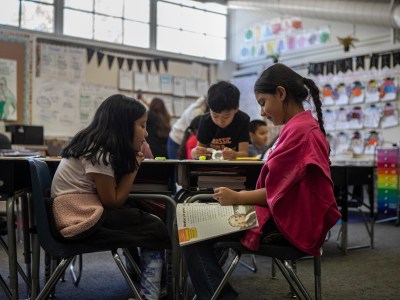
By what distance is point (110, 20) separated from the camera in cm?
667

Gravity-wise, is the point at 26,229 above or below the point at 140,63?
below

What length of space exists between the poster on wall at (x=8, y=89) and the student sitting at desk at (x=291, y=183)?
4.65m

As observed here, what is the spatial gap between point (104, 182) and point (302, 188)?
701mm

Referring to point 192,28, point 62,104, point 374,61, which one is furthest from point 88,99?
point 374,61

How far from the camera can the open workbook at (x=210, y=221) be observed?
154 cm

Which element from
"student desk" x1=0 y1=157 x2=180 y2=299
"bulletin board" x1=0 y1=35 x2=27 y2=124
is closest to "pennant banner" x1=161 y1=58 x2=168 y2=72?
"bulletin board" x1=0 y1=35 x2=27 y2=124

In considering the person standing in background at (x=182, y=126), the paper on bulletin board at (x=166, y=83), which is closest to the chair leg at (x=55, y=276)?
the person standing in background at (x=182, y=126)

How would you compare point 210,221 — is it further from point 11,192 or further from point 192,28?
point 192,28

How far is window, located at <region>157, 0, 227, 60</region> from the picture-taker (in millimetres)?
7191

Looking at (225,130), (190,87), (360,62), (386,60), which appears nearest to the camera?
(225,130)

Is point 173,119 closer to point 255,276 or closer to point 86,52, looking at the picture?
point 86,52

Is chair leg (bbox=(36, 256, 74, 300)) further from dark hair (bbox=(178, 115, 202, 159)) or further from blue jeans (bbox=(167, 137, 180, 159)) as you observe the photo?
blue jeans (bbox=(167, 137, 180, 159))

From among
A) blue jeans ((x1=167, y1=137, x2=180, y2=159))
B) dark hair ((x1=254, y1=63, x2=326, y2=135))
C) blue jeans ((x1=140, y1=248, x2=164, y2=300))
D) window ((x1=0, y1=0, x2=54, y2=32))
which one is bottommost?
blue jeans ((x1=140, y1=248, x2=164, y2=300))

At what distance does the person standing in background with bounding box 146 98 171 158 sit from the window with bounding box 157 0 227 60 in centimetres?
306
